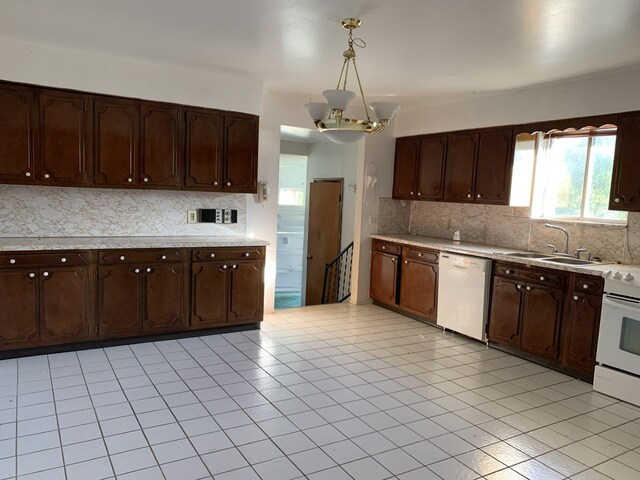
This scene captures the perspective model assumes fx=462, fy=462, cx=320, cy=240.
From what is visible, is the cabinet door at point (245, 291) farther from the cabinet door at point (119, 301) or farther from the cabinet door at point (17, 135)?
the cabinet door at point (17, 135)

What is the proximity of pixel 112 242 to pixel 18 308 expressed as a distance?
0.87 metres

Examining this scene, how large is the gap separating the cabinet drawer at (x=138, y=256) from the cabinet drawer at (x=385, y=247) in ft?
8.62

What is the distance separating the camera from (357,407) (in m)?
3.18

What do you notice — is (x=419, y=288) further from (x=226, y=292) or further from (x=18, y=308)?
(x=18, y=308)

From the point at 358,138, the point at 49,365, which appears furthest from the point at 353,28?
the point at 49,365

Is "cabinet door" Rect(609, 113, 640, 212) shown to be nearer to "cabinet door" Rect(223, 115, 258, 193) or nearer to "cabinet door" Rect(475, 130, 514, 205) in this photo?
"cabinet door" Rect(475, 130, 514, 205)

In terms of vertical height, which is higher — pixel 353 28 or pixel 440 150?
pixel 353 28

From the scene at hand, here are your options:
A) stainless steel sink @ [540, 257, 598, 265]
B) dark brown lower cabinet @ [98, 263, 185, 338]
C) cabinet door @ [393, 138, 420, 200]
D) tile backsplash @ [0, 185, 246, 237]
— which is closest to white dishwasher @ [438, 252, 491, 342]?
stainless steel sink @ [540, 257, 598, 265]

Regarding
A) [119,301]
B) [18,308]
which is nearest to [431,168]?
[119,301]

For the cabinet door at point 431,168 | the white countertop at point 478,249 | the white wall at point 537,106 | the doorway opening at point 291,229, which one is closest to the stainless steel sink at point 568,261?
the white countertop at point 478,249

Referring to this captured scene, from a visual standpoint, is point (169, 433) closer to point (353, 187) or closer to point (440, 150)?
point (440, 150)

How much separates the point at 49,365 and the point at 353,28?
3.41 metres

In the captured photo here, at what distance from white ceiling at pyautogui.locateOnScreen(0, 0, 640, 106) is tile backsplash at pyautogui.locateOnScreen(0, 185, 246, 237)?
130cm

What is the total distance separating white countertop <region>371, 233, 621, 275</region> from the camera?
3778mm
